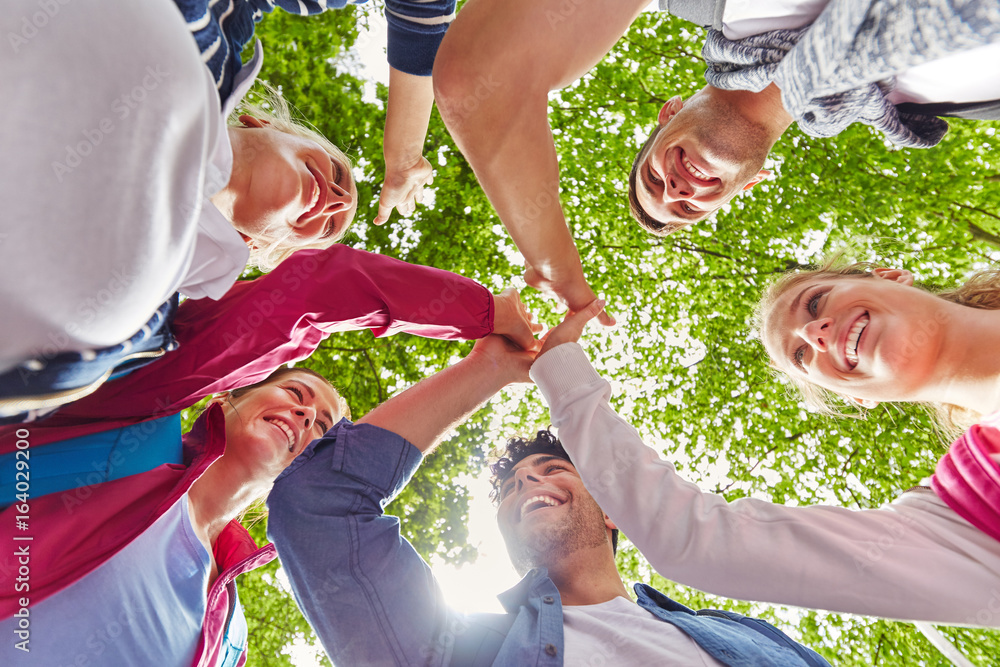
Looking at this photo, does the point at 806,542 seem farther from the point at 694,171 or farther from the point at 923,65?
the point at 694,171

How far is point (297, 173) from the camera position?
8.02 ft

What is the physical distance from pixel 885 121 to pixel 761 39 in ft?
1.69

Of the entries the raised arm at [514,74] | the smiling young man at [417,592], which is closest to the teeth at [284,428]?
the smiling young man at [417,592]

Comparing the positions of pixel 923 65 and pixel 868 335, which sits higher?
pixel 923 65

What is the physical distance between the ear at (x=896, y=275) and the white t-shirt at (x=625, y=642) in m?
2.02

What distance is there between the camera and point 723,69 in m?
2.10

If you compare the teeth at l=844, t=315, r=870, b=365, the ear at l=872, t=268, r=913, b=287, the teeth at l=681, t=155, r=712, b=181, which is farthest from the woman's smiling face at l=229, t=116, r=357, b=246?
the ear at l=872, t=268, r=913, b=287

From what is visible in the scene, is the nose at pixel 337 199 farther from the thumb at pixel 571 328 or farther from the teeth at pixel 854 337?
the teeth at pixel 854 337

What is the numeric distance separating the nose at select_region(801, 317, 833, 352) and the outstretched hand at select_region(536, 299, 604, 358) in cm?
104

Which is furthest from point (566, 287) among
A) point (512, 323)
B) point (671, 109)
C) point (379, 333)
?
point (671, 109)

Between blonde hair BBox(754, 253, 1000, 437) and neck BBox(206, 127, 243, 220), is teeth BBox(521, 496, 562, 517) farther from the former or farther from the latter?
neck BBox(206, 127, 243, 220)

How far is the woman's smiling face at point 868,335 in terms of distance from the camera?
214 cm

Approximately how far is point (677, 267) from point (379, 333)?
399cm

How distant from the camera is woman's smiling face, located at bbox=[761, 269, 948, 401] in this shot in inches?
84.3
